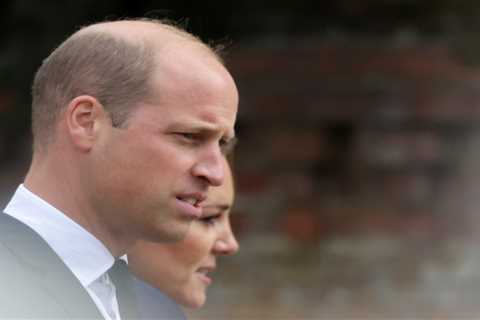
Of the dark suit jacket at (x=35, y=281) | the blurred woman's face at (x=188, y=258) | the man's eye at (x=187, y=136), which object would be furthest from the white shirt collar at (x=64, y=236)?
the blurred woman's face at (x=188, y=258)

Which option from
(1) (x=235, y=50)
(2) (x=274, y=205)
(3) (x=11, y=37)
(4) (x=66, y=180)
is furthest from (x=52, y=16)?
(4) (x=66, y=180)

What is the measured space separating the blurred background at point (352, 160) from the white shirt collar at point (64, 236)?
3.19 m

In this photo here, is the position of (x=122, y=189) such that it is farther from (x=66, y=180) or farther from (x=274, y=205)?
(x=274, y=205)

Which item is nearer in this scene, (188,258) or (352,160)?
(188,258)

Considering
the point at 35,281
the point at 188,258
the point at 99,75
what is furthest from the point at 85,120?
the point at 188,258

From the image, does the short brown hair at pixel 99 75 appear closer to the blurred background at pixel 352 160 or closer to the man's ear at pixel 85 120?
the man's ear at pixel 85 120

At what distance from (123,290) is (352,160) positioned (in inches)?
131

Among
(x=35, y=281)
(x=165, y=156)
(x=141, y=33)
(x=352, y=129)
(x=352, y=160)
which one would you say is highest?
(x=352, y=129)

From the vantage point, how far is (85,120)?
1.68 m

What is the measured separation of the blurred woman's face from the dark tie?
1.55 ft

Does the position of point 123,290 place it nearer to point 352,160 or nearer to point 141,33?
point 141,33

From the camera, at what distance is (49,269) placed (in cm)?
158

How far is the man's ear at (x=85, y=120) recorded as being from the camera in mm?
1674

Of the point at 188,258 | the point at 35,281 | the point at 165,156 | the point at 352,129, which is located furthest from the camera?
the point at 352,129
